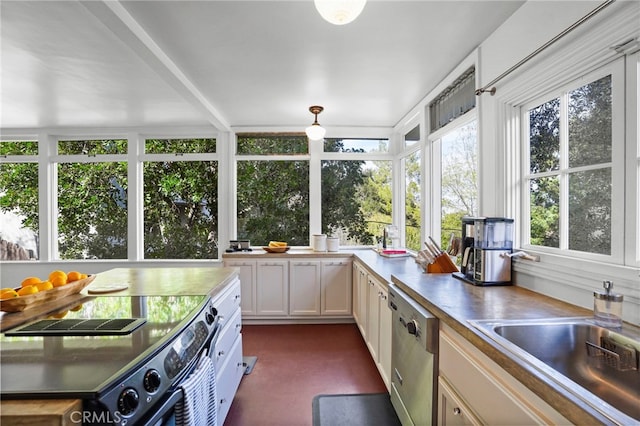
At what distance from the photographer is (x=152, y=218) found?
4.38m

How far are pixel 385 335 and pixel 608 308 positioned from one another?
4.52ft

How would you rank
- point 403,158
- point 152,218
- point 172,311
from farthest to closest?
1. point 152,218
2. point 403,158
3. point 172,311

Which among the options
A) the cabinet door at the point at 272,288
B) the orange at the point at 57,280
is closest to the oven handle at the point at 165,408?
the orange at the point at 57,280

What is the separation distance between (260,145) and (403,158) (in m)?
2.02

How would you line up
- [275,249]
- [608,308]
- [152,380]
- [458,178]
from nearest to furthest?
[152,380] < [608,308] < [458,178] < [275,249]

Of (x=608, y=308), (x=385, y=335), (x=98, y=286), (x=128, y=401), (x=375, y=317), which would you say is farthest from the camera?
(x=375, y=317)

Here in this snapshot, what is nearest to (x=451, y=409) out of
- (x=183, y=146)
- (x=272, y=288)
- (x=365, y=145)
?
(x=272, y=288)

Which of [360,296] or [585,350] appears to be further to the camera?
[360,296]

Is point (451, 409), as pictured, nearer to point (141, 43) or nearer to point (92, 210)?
point (141, 43)

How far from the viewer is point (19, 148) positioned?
4.40 m

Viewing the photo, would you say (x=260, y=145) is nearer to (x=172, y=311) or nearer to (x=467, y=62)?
(x=467, y=62)

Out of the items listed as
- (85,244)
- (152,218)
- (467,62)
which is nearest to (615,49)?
(467,62)

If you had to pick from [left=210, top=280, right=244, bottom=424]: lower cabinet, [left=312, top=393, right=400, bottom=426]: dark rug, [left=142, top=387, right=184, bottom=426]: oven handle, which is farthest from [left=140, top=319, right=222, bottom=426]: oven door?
[left=312, top=393, right=400, bottom=426]: dark rug

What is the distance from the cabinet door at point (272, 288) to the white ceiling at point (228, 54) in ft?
6.25
